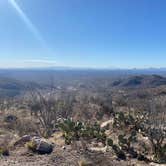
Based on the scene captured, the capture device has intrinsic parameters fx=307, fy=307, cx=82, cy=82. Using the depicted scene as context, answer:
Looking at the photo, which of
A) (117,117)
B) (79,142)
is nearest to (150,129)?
(79,142)

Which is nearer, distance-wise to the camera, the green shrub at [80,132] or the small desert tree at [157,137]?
the small desert tree at [157,137]

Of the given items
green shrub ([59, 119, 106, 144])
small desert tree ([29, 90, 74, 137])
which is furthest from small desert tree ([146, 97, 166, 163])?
small desert tree ([29, 90, 74, 137])

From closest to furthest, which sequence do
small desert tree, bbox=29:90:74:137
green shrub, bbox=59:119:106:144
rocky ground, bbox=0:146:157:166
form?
rocky ground, bbox=0:146:157:166
green shrub, bbox=59:119:106:144
small desert tree, bbox=29:90:74:137

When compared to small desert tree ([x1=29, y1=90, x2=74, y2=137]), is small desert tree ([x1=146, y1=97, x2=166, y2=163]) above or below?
above

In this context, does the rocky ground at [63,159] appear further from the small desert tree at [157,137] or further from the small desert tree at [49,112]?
the small desert tree at [49,112]

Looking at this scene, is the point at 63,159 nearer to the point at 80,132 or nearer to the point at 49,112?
the point at 80,132

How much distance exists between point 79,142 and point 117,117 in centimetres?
270

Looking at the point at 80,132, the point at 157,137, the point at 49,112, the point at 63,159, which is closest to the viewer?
the point at 63,159

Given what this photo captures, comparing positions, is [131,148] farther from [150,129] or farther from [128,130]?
[128,130]

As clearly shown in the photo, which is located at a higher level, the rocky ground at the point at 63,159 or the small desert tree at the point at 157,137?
the small desert tree at the point at 157,137

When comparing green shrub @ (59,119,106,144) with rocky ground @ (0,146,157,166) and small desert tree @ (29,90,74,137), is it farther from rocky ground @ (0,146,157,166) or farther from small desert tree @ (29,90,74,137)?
small desert tree @ (29,90,74,137)

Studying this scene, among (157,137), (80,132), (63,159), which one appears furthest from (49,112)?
(157,137)

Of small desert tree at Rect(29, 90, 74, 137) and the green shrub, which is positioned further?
small desert tree at Rect(29, 90, 74, 137)

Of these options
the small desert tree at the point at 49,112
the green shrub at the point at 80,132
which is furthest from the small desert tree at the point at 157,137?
the small desert tree at the point at 49,112
